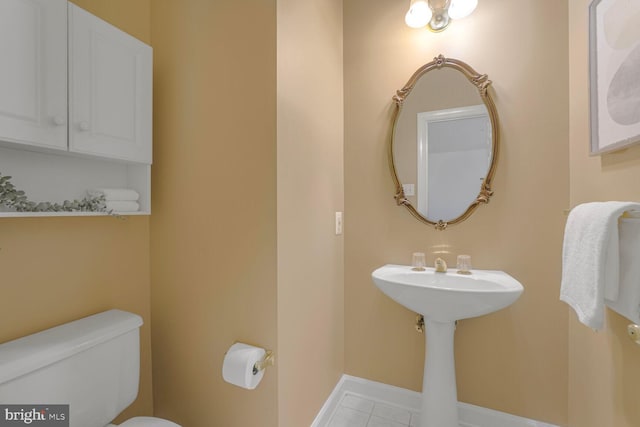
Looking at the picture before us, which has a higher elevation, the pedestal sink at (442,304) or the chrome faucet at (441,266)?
the chrome faucet at (441,266)

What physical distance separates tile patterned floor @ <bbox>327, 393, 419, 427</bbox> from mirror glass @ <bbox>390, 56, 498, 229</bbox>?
109 cm

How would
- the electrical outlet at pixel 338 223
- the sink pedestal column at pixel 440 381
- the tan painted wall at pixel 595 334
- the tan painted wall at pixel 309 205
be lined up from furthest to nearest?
the electrical outlet at pixel 338 223, the sink pedestal column at pixel 440 381, the tan painted wall at pixel 309 205, the tan painted wall at pixel 595 334

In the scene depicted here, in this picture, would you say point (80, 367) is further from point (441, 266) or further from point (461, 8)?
point (461, 8)

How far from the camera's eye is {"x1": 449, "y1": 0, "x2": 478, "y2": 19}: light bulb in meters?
1.36

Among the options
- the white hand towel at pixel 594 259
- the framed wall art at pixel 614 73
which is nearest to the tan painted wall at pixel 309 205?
the white hand towel at pixel 594 259

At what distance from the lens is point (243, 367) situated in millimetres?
981

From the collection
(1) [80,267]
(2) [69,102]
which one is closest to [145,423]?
(1) [80,267]

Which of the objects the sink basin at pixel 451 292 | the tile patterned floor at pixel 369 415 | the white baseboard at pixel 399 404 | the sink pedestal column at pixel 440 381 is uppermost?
the sink basin at pixel 451 292

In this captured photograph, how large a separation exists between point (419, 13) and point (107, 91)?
5.16 ft

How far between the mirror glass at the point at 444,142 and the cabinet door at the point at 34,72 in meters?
1.49

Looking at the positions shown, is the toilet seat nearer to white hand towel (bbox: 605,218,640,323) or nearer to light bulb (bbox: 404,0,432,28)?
white hand towel (bbox: 605,218,640,323)

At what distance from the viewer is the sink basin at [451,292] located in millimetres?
1053

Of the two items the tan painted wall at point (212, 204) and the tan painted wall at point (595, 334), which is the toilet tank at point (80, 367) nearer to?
the tan painted wall at point (212, 204)

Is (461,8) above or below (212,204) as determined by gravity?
above
